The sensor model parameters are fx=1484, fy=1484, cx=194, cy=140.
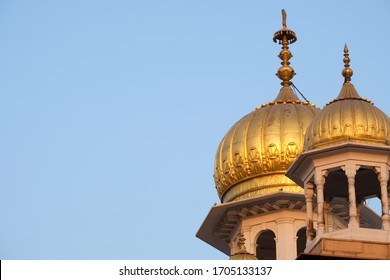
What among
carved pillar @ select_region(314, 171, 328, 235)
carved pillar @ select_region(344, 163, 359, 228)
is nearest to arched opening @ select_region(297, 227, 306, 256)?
carved pillar @ select_region(314, 171, 328, 235)

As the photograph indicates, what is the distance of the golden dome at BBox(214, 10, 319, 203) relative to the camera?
132 feet

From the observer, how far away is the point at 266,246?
41.9 m

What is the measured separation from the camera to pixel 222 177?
41562mm

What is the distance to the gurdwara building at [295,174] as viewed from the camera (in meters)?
32.7

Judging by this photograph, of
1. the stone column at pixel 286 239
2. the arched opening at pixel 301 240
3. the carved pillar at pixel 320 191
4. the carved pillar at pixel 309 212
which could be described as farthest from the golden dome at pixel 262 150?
the carved pillar at pixel 320 191

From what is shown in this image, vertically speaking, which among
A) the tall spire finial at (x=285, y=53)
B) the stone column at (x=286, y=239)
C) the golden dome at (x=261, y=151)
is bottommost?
the stone column at (x=286, y=239)

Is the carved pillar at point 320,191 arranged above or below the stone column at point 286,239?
below

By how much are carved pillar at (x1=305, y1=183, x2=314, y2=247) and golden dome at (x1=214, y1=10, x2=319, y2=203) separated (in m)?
6.55

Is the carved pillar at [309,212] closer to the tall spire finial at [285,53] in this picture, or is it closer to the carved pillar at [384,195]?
the carved pillar at [384,195]

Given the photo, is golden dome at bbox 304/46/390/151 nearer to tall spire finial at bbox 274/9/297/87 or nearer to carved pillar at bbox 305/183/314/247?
carved pillar at bbox 305/183/314/247

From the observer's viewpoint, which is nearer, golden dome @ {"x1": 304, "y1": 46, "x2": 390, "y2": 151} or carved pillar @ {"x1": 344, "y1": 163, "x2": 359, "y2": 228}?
carved pillar @ {"x1": 344, "y1": 163, "x2": 359, "y2": 228}

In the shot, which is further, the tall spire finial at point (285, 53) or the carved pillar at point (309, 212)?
the tall spire finial at point (285, 53)

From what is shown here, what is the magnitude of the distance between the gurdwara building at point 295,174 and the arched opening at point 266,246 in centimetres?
3

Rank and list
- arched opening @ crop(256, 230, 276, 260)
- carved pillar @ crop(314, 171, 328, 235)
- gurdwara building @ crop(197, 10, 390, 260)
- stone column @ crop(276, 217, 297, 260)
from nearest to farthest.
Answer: carved pillar @ crop(314, 171, 328, 235)
gurdwara building @ crop(197, 10, 390, 260)
stone column @ crop(276, 217, 297, 260)
arched opening @ crop(256, 230, 276, 260)
